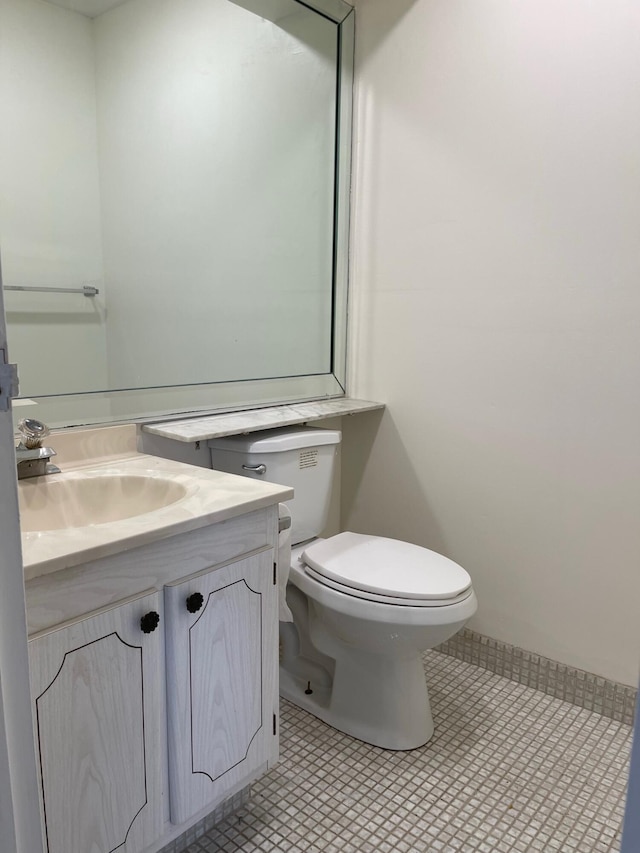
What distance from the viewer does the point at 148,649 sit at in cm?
109

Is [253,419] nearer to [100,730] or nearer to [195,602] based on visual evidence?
[195,602]

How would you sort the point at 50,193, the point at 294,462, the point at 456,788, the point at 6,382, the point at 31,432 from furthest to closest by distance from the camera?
the point at 50,193 → the point at 294,462 → the point at 456,788 → the point at 31,432 → the point at 6,382

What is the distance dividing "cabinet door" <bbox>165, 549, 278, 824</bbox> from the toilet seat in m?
0.31

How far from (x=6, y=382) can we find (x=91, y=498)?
0.89 meters

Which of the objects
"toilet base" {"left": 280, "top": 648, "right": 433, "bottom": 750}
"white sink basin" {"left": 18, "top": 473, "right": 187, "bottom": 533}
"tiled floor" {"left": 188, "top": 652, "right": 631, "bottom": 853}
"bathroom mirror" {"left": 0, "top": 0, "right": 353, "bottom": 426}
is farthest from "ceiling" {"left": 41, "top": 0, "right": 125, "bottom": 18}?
"tiled floor" {"left": 188, "top": 652, "right": 631, "bottom": 853}

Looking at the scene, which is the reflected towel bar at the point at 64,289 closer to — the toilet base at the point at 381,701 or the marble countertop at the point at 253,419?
the marble countertop at the point at 253,419

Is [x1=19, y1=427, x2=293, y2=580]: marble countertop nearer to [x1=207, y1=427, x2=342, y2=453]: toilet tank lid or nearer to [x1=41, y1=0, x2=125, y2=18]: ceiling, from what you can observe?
[x1=207, y1=427, x2=342, y2=453]: toilet tank lid

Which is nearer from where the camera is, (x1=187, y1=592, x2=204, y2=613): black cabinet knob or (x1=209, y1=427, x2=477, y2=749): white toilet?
(x1=187, y1=592, x2=204, y2=613): black cabinet knob

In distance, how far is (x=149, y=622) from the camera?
107cm

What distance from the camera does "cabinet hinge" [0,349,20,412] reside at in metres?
0.55

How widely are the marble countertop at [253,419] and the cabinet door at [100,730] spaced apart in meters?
0.59

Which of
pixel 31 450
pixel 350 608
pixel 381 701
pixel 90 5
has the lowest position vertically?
pixel 381 701

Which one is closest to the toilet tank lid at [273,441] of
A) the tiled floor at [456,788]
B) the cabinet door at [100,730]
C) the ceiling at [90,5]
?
the cabinet door at [100,730]

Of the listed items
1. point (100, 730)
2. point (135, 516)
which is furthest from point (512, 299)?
point (100, 730)
